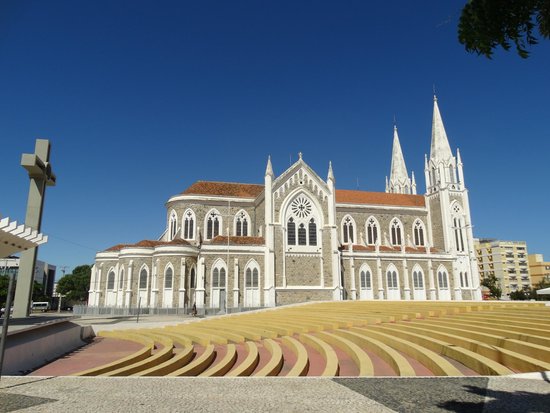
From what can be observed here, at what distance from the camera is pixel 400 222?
5275cm

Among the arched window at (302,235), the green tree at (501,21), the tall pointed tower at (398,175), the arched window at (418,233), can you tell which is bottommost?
the green tree at (501,21)

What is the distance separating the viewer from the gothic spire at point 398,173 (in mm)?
70188

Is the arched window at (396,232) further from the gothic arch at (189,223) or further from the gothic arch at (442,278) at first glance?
the gothic arch at (189,223)

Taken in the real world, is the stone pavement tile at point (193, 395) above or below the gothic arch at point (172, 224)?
below

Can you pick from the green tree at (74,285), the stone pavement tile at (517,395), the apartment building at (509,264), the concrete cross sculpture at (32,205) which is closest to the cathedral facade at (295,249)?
the concrete cross sculpture at (32,205)

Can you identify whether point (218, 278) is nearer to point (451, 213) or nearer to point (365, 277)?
point (365, 277)

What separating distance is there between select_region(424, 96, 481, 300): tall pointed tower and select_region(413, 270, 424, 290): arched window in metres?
4.09

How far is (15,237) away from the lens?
45.5 feet

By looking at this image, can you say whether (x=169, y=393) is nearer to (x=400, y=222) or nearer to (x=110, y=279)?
(x=110, y=279)

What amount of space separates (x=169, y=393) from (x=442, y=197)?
169 feet

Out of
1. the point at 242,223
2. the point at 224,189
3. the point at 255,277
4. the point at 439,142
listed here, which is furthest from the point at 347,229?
the point at 439,142

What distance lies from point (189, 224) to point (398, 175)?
41507mm

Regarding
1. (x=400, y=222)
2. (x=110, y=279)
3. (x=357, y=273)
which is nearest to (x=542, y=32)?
(x=357, y=273)

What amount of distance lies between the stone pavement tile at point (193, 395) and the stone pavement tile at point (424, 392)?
303 mm
